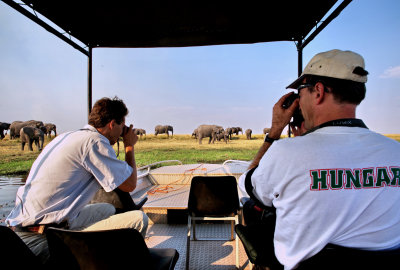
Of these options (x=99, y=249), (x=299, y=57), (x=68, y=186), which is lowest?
(x=99, y=249)

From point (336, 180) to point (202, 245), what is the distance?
218 cm

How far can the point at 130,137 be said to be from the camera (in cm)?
187

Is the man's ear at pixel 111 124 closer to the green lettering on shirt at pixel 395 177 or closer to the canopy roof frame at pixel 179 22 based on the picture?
the canopy roof frame at pixel 179 22

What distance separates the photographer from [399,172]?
2.49 ft

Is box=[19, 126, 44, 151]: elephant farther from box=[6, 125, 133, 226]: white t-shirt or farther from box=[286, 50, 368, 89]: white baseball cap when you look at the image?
box=[286, 50, 368, 89]: white baseball cap

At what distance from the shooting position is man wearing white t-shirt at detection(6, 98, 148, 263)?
130cm

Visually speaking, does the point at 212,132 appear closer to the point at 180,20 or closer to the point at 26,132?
the point at 26,132

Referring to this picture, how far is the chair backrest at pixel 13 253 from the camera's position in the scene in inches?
34.1

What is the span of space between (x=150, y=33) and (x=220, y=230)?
2.79 metres

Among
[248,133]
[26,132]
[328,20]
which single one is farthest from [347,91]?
[248,133]

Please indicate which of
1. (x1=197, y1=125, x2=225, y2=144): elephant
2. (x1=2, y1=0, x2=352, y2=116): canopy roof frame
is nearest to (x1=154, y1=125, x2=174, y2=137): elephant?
(x1=197, y1=125, x2=225, y2=144): elephant

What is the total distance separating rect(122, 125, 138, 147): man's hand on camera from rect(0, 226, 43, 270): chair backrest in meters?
1.00

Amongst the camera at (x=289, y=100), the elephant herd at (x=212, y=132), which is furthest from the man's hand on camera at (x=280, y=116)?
the elephant herd at (x=212, y=132)

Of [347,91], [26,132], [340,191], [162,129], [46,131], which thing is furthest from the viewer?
[162,129]
